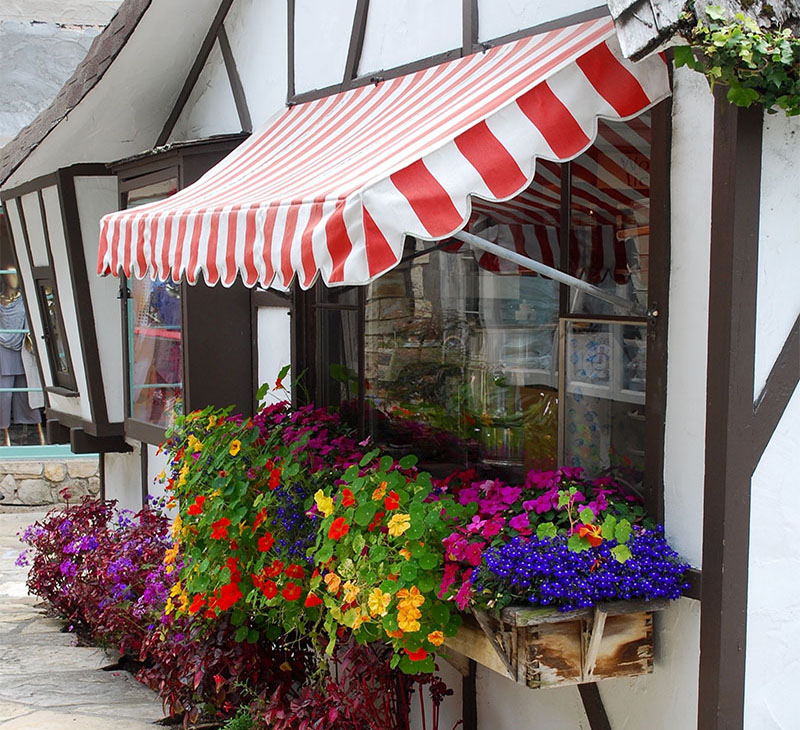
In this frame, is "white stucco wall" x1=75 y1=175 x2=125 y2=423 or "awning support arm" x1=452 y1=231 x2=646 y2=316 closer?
"awning support arm" x1=452 y1=231 x2=646 y2=316

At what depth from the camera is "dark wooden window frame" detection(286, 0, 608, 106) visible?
11.9ft

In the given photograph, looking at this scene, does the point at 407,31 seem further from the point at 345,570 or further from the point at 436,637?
the point at 436,637

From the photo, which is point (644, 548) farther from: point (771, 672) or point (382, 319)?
point (382, 319)

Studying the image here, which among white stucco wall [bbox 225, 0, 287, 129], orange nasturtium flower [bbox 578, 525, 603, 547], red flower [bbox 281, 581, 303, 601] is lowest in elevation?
red flower [bbox 281, 581, 303, 601]

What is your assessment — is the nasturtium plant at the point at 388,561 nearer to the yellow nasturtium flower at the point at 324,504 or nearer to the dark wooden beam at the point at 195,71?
the yellow nasturtium flower at the point at 324,504

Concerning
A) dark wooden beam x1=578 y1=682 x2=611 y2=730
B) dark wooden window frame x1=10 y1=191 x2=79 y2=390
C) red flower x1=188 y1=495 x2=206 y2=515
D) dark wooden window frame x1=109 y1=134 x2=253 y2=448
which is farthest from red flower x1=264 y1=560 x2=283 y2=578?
dark wooden window frame x1=10 y1=191 x2=79 y2=390

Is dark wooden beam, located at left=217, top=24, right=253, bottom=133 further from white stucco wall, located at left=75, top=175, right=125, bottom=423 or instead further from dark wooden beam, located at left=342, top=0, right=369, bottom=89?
white stucco wall, located at left=75, top=175, right=125, bottom=423

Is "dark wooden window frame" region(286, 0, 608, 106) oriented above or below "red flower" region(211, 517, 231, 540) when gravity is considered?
above

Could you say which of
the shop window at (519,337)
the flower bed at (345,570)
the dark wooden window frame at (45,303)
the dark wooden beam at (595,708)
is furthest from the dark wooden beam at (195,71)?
the dark wooden beam at (595,708)

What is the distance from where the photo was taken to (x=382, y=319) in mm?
5004

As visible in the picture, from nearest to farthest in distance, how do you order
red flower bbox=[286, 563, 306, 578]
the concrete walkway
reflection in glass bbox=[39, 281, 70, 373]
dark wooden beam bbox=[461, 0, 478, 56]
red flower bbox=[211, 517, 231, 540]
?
dark wooden beam bbox=[461, 0, 478, 56], red flower bbox=[286, 563, 306, 578], red flower bbox=[211, 517, 231, 540], the concrete walkway, reflection in glass bbox=[39, 281, 70, 373]

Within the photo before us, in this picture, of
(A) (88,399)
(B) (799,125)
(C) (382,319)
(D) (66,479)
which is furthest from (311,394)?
(D) (66,479)

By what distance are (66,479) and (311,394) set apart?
6.51 m

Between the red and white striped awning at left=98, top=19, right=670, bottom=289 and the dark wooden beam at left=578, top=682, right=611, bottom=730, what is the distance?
154 cm
